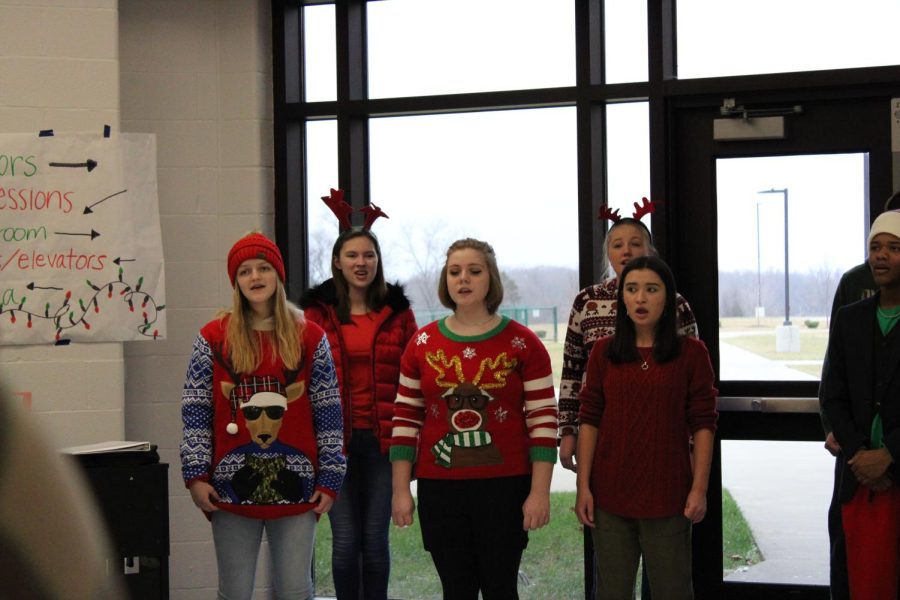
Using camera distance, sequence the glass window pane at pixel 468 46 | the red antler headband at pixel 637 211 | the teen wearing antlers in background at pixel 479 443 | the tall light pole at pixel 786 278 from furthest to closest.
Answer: the glass window pane at pixel 468 46 → the tall light pole at pixel 786 278 → the red antler headband at pixel 637 211 → the teen wearing antlers in background at pixel 479 443

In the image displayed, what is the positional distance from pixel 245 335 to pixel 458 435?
64 cm

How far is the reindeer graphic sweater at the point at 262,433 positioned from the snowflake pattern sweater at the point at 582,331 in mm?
769

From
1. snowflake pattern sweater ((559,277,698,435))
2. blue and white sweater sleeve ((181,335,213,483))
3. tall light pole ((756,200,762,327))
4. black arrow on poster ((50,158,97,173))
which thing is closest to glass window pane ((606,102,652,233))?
tall light pole ((756,200,762,327))

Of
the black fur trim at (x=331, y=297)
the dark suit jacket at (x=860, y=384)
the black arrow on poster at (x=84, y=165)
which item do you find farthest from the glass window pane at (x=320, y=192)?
the dark suit jacket at (x=860, y=384)

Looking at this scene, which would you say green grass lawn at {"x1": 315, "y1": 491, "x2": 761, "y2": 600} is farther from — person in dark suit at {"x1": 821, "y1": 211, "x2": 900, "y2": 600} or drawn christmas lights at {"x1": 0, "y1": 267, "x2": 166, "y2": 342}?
drawn christmas lights at {"x1": 0, "y1": 267, "x2": 166, "y2": 342}

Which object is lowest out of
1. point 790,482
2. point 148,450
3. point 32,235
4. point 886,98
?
point 790,482

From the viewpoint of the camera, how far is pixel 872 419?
2.92m

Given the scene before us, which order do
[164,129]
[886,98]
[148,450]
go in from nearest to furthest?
[148,450] → [886,98] → [164,129]

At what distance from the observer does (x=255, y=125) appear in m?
3.98

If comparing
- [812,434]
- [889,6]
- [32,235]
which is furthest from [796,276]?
[32,235]

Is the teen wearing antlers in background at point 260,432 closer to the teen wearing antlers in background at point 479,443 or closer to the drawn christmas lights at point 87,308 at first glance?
the teen wearing antlers in background at point 479,443

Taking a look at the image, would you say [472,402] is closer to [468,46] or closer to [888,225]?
[888,225]

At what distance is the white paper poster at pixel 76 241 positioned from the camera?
357cm

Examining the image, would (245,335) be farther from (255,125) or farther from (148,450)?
(255,125)
